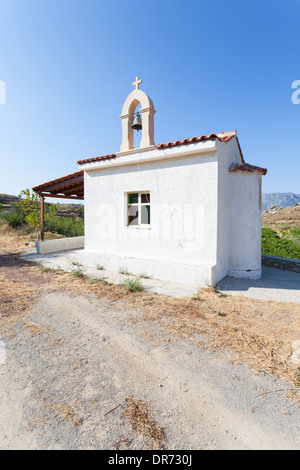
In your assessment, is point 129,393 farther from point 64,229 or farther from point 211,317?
point 64,229

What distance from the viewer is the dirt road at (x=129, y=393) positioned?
6.25ft

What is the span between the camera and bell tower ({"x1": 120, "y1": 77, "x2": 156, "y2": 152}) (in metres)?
7.25

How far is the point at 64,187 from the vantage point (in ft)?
36.7

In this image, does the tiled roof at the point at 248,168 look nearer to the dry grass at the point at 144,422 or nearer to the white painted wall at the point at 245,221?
the white painted wall at the point at 245,221

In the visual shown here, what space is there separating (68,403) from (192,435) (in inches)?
48.5

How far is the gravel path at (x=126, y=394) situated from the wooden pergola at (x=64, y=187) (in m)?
7.69

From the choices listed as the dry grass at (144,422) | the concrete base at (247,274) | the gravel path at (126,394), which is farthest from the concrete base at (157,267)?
the dry grass at (144,422)

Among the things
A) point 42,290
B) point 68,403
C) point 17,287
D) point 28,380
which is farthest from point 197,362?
point 17,287

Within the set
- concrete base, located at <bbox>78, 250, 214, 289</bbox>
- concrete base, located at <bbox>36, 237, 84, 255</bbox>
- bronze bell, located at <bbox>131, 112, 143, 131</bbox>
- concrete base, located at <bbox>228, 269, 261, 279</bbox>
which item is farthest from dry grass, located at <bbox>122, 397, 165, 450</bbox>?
concrete base, located at <bbox>36, 237, 84, 255</bbox>

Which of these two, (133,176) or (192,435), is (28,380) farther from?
(133,176)

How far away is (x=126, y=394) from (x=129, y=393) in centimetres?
3

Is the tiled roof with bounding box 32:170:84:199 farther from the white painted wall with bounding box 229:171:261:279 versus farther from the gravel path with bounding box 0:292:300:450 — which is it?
the gravel path with bounding box 0:292:300:450

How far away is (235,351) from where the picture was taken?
3.17 m

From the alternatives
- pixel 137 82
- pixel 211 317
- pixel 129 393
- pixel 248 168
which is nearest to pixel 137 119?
pixel 137 82
